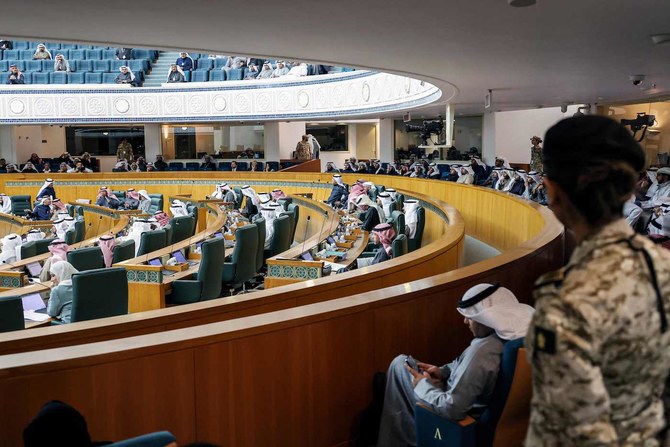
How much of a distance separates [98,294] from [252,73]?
19680 millimetres

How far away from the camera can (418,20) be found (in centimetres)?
584

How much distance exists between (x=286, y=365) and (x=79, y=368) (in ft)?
2.87

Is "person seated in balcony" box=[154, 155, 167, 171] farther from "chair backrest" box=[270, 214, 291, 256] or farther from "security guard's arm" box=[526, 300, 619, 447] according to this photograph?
"security guard's arm" box=[526, 300, 619, 447]

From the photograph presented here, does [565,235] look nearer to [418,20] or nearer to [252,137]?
[418,20]

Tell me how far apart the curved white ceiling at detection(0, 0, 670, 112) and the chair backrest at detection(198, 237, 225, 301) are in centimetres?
222

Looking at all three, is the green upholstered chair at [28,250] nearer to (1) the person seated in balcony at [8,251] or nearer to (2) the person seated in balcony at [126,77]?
(1) the person seated in balcony at [8,251]

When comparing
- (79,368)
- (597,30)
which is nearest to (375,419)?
(79,368)

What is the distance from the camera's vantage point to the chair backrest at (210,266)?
712 cm

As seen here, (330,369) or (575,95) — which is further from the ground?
(575,95)

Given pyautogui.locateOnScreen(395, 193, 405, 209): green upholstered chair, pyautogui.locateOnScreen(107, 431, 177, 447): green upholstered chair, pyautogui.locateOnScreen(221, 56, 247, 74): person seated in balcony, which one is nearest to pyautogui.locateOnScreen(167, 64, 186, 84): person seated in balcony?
pyautogui.locateOnScreen(221, 56, 247, 74): person seated in balcony

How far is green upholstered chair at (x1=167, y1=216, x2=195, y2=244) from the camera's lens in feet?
35.1

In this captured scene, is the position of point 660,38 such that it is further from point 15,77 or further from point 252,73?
point 15,77

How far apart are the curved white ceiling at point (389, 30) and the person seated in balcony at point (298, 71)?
44.1ft

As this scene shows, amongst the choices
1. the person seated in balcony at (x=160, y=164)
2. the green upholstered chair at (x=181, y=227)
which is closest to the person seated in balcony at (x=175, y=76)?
the person seated in balcony at (x=160, y=164)
